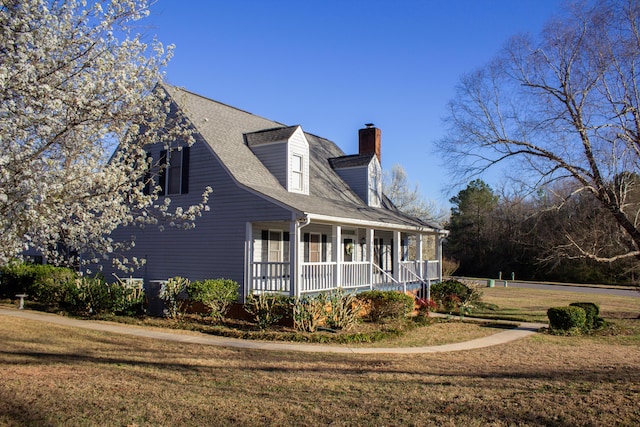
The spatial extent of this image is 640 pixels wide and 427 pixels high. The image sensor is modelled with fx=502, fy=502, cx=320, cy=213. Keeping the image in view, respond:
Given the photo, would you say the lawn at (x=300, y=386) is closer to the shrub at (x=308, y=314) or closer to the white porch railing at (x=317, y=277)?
the shrub at (x=308, y=314)

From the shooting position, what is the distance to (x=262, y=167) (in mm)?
17656

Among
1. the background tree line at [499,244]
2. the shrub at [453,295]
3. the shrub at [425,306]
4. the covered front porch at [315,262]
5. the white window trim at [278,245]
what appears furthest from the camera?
the background tree line at [499,244]

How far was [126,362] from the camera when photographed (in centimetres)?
921

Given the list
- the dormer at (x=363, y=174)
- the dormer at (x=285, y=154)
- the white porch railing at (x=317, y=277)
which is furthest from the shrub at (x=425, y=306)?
the dormer at (x=285, y=154)

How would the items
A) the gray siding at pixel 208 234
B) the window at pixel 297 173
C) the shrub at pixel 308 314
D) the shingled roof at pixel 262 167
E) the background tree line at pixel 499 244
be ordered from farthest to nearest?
1. the background tree line at pixel 499 244
2. the window at pixel 297 173
3. the shingled roof at pixel 262 167
4. the gray siding at pixel 208 234
5. the shrub at pixel 308 314

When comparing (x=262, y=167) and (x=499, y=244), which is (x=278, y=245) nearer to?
(x=262, y=167)

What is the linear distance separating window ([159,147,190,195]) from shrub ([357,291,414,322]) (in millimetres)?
7067

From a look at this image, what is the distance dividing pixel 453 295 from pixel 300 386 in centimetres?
1416

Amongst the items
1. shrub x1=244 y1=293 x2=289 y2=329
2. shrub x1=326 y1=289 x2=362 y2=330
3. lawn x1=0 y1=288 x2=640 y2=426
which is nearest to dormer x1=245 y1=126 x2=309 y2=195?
shrub x1=244 y1=293 x2=289 y2=329

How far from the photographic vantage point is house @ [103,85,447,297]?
50.1ft

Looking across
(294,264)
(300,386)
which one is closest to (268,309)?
(294,264)

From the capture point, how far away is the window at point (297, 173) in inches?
703

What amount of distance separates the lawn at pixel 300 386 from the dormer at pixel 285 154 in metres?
7.86

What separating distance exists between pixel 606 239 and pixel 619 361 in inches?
453
